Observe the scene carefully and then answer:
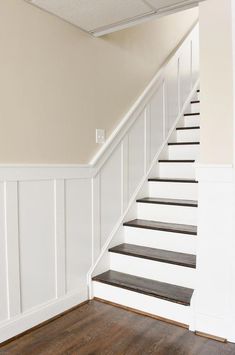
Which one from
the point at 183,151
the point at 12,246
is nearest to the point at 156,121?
the point at 183,151

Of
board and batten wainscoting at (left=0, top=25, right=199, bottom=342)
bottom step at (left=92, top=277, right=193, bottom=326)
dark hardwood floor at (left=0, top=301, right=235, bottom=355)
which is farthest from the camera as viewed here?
bottom step at (left=92, top=277, right=193, bottom=326)

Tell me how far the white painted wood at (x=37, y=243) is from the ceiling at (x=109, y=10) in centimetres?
114

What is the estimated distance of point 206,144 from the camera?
2.03 metres

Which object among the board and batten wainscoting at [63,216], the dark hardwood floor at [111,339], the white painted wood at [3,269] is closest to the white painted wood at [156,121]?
the board and batten wainscoting at [63,216]

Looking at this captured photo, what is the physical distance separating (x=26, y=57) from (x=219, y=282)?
73.3 inches

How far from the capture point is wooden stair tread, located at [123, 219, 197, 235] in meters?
2.49

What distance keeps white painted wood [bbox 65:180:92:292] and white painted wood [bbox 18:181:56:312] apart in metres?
0.15

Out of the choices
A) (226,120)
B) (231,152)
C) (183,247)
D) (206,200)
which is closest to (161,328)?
(183,247)

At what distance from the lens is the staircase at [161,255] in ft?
7.28

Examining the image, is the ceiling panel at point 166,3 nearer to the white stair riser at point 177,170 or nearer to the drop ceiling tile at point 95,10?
the drop ceiling tile at point 95,10

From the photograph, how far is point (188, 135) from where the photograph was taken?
11.9 ft

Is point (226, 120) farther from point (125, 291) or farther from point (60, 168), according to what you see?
point (125, 291)

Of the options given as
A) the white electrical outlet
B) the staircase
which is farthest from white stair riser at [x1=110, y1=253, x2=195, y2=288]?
the white electrical outlet

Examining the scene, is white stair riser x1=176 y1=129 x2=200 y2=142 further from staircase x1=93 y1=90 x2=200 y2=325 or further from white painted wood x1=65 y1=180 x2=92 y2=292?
white painted wood x1=65 y1=180 x2=92 y2=292
